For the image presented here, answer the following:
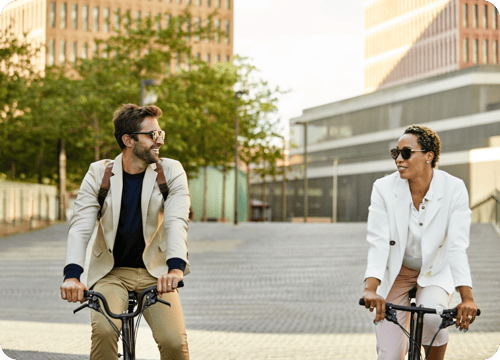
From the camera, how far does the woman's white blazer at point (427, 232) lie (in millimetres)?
3854

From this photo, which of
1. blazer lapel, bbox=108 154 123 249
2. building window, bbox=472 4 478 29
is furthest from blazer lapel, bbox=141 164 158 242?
building window, bbox=472 4 478 29

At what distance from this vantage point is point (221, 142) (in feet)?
139

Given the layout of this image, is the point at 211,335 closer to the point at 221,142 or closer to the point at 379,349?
the point at 379,349

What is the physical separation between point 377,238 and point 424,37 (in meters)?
79.3

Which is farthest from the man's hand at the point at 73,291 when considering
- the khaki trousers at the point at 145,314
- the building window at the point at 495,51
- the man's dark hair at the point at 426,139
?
the building window at the point at 495,51

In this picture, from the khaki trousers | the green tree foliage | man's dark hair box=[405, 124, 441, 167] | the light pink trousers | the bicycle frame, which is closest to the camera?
the bicycle frame

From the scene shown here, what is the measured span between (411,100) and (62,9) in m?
49.5

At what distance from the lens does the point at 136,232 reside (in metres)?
3.92

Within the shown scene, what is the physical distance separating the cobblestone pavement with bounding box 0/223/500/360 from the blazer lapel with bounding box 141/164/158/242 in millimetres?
4268

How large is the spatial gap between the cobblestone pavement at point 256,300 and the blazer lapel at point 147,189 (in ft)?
→ 14.0

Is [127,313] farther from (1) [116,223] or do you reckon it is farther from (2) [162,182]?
(2) [162,182]

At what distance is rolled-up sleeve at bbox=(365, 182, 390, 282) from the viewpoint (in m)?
3.83

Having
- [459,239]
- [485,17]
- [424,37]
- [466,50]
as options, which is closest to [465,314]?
[459,239]

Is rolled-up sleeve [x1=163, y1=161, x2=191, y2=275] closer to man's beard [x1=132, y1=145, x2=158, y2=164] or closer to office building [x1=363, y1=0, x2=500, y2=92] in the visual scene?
man's beard [x1=132, y1=145, x2=158, y2=164]
